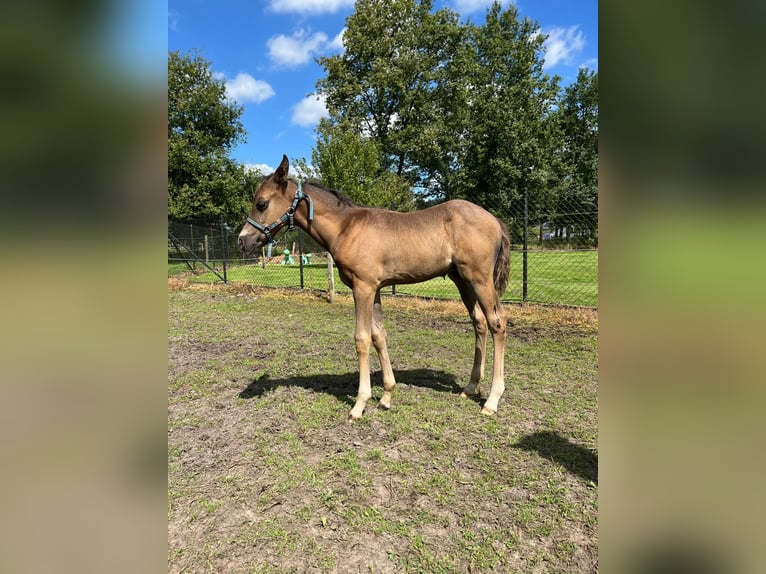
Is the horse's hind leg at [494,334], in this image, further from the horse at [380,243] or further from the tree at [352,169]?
the tree at [352,169]

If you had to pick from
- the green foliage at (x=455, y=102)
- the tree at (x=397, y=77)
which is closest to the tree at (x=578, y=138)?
the green foliage at (x=455, y=102)

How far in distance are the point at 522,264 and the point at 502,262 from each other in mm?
8160

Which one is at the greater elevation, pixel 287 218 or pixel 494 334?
pixel 287 218

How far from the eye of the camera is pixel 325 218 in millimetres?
3977

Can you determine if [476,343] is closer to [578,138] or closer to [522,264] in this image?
[522,264]

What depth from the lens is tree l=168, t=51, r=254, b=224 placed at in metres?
26.2

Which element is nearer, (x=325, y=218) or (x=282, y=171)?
(x=282, y=171)

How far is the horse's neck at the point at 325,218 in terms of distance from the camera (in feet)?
13.0

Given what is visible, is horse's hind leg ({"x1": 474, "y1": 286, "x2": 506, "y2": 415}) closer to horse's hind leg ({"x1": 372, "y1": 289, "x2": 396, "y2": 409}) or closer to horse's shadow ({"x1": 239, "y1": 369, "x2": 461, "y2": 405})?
horse's shadow ({"x1": 239, "y1": 369, "x2": 461, "y2": 405})

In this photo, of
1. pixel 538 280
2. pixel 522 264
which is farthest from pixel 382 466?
pixel 522 264

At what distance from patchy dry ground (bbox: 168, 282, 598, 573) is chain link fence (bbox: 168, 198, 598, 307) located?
1.70m

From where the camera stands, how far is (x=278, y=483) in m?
2.77
